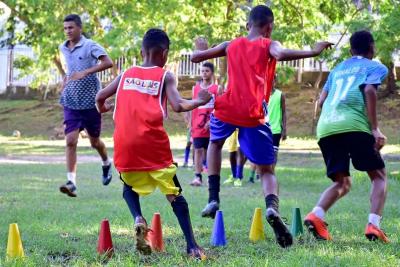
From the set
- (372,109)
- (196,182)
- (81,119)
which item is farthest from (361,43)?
(196,182)

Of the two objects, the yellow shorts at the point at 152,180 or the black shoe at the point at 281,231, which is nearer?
the yellow shorts at the point at 152,180

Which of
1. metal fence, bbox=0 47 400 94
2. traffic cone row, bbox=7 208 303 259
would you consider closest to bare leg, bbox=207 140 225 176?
traffic cone row, bbox=7 208 303 259

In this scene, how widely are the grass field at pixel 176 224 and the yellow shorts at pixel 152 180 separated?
0.47 m

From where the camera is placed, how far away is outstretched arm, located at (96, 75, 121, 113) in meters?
6.30

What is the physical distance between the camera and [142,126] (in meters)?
6.00

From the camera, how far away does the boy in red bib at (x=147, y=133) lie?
19.7ft

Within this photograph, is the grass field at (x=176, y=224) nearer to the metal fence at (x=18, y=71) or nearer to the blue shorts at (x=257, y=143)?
the blue shorts at (x=257, y=143)

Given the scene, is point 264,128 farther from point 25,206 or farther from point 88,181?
point 88,181

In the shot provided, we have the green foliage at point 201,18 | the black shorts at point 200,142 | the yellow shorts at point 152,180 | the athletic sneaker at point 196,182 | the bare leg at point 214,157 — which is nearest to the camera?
the yellow shorts at point 152,180

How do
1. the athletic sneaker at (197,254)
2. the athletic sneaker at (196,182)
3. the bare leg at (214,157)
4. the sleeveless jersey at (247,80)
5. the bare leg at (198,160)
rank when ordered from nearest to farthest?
1. the athletic sneaker at (197,254)
2. the sleeveless jersey at (247,80)
3. the bare leg at (214,157)
4. the athletic sneaker at (196,182)
5. the bare leg at (198,160)

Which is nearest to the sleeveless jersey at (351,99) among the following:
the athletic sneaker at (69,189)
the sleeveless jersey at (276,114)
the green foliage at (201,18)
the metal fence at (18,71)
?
the athletic sneaker at (69,189)

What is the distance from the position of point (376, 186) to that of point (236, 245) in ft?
4.60

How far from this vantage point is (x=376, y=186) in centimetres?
703

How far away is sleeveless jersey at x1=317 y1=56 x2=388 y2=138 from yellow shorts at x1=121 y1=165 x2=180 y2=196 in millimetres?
1607
